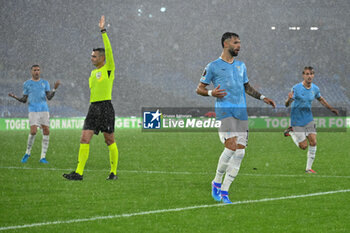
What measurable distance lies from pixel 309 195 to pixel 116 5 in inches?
2377

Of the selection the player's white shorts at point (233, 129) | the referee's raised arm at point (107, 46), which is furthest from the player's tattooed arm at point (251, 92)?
the referee's raised arm at point (107, 46)

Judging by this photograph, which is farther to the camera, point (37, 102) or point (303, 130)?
point (37, 102)

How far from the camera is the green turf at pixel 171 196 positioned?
5.97 m

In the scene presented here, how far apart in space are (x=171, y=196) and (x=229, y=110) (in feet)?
4.99

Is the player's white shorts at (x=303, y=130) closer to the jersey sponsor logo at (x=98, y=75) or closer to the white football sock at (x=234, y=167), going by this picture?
the jersey sponsor logo at (x=98, y=75)

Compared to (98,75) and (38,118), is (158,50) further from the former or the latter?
(98,75)

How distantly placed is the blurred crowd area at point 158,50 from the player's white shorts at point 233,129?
42523 mm

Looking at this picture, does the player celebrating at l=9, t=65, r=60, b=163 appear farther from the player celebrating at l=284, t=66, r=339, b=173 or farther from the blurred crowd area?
the blurred crowd area

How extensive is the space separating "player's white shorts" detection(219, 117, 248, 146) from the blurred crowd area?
42523 mm

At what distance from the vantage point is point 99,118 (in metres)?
10.1

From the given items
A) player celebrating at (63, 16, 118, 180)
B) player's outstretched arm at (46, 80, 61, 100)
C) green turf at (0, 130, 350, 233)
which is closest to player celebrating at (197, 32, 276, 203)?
green turf at (0, 130, 350, 233)

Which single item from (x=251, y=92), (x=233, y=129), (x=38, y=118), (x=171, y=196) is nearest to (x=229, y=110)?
(x=233, y=129)

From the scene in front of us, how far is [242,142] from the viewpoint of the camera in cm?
777

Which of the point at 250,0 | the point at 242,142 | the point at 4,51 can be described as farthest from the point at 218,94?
the point at 250,0
